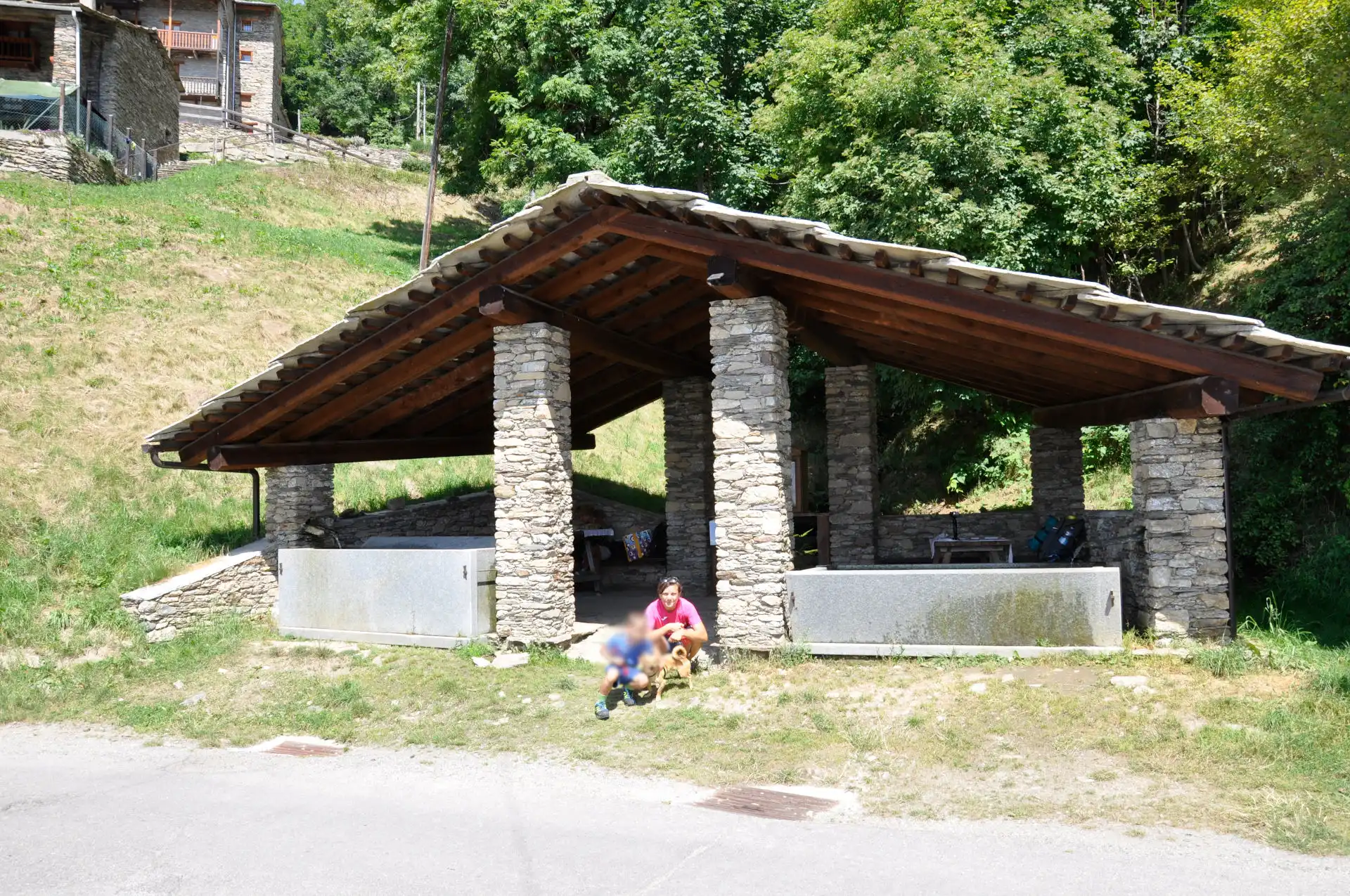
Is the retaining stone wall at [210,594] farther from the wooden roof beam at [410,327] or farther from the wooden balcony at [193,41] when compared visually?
the wooden balcony at [193,41]

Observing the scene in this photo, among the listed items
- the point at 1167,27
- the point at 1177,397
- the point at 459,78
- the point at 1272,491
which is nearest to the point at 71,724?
the point at 1177,397

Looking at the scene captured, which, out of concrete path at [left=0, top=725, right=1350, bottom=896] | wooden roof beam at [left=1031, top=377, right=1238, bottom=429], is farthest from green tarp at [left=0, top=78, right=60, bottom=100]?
wooden roof beam at [left=1031, top=377, right=1238, bottom=429]

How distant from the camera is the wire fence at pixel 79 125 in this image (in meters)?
25.3

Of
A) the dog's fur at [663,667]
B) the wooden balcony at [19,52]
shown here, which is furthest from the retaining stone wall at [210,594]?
the wooden balcony at [19,52]

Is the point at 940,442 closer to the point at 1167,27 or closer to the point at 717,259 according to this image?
the point at 1167,27

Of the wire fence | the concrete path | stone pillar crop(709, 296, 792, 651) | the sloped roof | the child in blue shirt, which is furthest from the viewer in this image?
the wire fence

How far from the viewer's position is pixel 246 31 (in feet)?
151

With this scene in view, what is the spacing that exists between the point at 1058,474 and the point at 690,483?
5620mm

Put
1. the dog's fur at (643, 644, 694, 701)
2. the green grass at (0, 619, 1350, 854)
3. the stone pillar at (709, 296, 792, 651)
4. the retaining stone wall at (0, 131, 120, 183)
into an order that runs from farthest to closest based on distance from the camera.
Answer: the retaining stone wall at (0, 131, 120, 183)
the stone pillar at (709, 296, 792, 651)
the dog's fur at (643, 644, 694, 701)
the green grass at (0, 619, 1350, 854)

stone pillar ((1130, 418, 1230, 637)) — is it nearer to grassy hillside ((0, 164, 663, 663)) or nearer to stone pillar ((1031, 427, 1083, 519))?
stone pillar ((1031, 427, 1083, 519))

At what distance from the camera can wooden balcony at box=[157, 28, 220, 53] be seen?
43406 millimetres

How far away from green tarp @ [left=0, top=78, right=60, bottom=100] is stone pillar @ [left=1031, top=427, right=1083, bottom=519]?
28.2 metres

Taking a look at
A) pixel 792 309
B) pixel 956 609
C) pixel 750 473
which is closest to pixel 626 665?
pixel 750 473

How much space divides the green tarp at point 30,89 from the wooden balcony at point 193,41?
59.2ft
